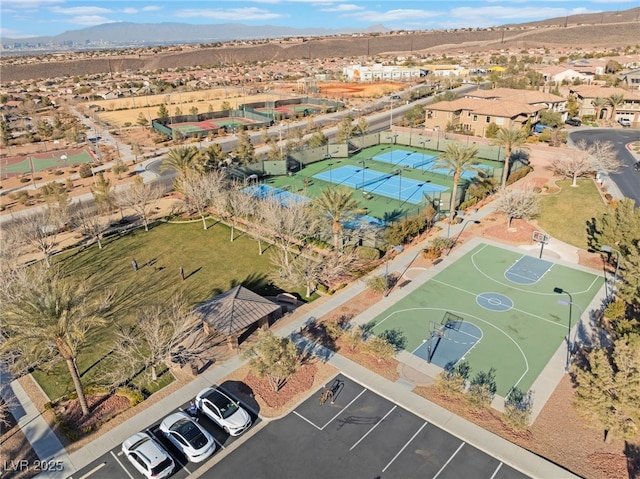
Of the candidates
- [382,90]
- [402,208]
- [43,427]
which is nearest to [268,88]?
[382,90]

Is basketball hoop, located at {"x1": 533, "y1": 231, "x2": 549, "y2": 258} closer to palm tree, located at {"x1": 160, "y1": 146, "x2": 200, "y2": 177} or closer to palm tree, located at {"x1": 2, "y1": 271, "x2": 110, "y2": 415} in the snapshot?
palm tree, located at {"x1": 160, "y1": 146, "x2": 200, "y2": 177}

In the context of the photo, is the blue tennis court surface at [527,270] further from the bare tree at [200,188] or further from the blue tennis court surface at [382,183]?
the bare tree at [200,188]

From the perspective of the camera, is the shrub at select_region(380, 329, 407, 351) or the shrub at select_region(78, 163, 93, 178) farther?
the shrub at select_region(78, 163, 93, 178)

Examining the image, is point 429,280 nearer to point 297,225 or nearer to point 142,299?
point 297,225

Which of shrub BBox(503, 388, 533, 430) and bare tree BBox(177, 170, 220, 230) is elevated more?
bare tree BBox(177, 170, 220, 230)

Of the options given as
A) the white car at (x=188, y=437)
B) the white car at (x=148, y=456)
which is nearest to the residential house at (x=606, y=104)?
the white car at (x=188, y=437)

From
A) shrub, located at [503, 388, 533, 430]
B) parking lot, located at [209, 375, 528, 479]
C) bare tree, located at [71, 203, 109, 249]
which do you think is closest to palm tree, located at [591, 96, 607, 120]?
shrub, located at [503, 388, 533, 430]
